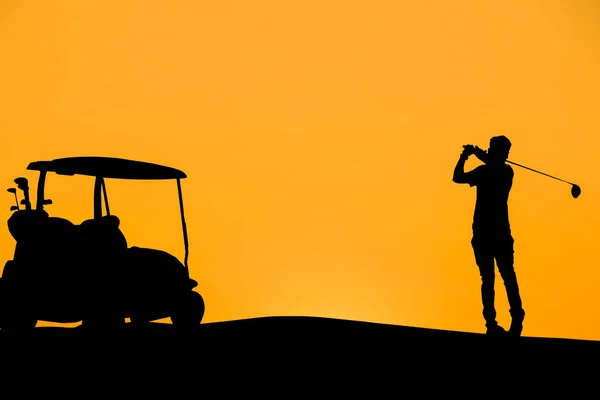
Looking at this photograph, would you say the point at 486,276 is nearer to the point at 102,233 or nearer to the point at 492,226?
the point at 492,226

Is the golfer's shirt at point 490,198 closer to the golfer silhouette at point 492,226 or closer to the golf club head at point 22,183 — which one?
the golfer silhouette at point 492,226

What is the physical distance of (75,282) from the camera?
11.1 m

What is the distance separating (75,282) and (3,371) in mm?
2458

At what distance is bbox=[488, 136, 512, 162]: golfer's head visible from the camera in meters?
10.9

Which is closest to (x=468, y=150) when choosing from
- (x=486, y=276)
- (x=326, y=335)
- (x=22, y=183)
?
(x=486, y=276)

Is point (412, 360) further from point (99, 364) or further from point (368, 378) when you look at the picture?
point (99, 364)

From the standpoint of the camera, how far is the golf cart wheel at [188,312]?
500 inches

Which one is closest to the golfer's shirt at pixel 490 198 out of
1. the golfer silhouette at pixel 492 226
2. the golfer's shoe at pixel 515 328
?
the golfer silhouette at pixel 492 226

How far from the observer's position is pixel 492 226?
1072 cm

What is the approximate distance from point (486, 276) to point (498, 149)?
179cm

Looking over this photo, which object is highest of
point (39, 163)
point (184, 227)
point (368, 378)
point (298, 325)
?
point (39, 163)

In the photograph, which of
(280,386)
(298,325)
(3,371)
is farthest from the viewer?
(298,325)

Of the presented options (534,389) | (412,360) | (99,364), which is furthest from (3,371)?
(534,389)

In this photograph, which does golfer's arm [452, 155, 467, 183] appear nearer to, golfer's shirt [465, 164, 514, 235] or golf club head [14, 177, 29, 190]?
golfer's shirt [465, 164, 514, 235]
